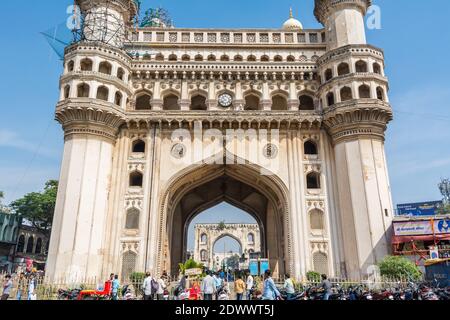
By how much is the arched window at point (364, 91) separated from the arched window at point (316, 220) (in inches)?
359

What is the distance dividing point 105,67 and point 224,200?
16.2m

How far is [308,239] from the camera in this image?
24.9 metres

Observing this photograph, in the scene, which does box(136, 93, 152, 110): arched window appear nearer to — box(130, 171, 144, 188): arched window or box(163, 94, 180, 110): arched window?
box(163, 94, 180, 110): arched window

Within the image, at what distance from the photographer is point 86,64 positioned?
2730cm

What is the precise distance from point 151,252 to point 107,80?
40.9ft

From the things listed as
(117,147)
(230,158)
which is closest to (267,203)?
(230,158)

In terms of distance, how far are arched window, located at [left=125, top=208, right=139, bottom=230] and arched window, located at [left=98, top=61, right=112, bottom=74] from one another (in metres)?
→ 10.5

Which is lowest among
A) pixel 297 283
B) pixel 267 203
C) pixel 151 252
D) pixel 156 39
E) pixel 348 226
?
pixel 297 283

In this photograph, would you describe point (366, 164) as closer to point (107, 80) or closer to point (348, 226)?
point (348, 226)

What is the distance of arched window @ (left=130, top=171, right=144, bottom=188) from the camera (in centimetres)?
2678

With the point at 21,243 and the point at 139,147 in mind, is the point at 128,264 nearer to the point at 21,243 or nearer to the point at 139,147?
the point at 139,147

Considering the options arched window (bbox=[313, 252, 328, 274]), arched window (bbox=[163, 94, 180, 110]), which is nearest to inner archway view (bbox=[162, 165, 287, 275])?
arched window (bbox=[313, 252, 328, 274])

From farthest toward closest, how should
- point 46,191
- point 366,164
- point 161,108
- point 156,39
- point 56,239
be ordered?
point 46,191 → point 156,39 → point 161,108 → point 366,164 → point 56,239

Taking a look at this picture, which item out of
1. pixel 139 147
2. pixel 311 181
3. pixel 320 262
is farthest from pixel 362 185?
pixel 139 147
